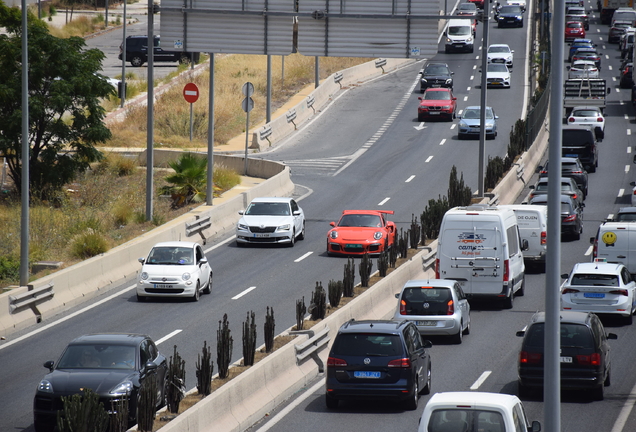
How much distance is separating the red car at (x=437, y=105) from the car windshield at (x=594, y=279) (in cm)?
3243

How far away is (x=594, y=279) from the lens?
79.5 ft

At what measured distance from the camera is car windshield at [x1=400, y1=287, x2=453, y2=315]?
71.8 ft

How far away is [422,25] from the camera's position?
2747 cm

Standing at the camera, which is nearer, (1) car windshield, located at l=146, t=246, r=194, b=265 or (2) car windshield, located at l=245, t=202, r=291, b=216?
(1) car windshield, located at l=146, t=246, r=194, b=265

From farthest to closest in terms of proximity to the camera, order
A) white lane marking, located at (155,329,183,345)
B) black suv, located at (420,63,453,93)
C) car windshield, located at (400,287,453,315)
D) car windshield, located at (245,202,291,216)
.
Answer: black suv, located at (420,63,453,93)
car windshield, located at (245,202,291,216)
car windshield, located at (400,287,453,315)
white lane marking, located at (155,329,183,345)

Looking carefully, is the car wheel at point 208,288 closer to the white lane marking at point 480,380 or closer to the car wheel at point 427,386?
the white lane marking at point 480,380

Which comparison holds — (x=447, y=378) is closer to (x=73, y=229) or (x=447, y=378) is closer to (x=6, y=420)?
(x=6, y=420)

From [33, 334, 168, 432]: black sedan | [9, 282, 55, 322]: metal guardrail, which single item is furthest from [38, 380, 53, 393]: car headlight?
[9, 282, 55, 322]: metal guardrail

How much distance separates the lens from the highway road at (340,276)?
17.2 metres

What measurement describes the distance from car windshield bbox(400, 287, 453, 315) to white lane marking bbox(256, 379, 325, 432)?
3.78 m

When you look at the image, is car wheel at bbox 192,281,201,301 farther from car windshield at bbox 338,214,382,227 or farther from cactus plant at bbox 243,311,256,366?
cactus plant at bbox 243,311,256,366

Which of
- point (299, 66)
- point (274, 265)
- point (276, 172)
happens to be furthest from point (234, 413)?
point (299, 66)

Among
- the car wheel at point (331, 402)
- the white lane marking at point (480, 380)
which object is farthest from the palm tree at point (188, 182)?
the car wheel at point (331, 402)

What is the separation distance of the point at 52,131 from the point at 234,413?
2491 centimetres
